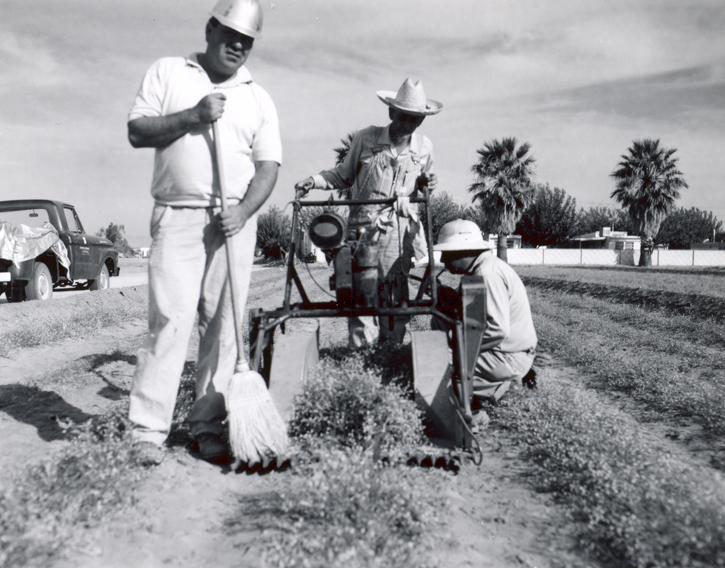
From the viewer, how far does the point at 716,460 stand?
11.1 feet

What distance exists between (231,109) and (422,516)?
2.28 meters

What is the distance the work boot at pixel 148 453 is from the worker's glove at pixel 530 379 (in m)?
2.74

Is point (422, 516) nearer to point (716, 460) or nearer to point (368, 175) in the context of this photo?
point (716, 460)

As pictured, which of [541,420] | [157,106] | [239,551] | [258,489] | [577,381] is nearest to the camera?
[239,551]

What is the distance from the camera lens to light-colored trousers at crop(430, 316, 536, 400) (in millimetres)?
4246

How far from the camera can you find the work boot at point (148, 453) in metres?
2.97

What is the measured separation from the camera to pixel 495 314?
4.12 meters

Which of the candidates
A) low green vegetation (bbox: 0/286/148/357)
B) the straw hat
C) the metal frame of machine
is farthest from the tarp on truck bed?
the straw hat

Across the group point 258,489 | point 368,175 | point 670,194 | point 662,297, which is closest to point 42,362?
point 368,175

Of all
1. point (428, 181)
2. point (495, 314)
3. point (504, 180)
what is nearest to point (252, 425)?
point (495, 314)

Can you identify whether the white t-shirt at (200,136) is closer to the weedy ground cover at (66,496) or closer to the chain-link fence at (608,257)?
the weedy ground cover at (66,496)

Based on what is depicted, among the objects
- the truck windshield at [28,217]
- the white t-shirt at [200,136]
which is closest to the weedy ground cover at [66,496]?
the white t-shirt at [200,136]

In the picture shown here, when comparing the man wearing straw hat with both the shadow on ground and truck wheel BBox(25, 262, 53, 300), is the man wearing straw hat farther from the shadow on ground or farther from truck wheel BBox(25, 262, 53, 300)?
truck wheel BBox(25, 262, 53, 300)

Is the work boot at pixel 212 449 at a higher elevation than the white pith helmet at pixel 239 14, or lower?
lower
